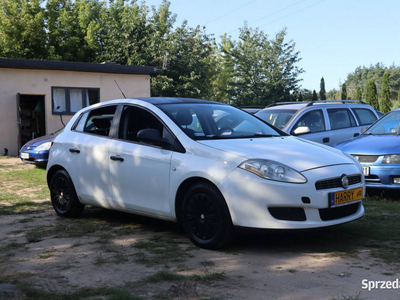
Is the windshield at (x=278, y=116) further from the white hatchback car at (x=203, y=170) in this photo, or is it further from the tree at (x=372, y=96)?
the tree at (x=372, y=96)

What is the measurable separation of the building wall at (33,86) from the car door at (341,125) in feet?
39.9

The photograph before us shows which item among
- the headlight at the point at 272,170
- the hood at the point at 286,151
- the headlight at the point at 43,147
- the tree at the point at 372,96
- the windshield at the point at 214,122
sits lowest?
the headlight at the point at 43,147

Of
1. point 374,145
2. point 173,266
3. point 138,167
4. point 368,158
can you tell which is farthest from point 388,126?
point 173,266

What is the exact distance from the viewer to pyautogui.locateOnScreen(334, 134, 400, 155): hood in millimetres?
7984

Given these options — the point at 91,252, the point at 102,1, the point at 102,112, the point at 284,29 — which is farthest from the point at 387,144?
the point at 284,29

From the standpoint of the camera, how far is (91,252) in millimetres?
5148

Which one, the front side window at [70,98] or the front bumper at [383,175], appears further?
the front side window at [70,98]

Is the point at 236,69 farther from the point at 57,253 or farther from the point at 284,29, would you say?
the point at 57,253

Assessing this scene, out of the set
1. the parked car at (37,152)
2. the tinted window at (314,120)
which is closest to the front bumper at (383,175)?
the tinted window at (314,120)

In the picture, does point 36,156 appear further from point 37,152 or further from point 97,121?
point 97,121

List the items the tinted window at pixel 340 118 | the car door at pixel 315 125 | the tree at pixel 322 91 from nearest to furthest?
the car door at pixel 315 125, the tinted window at pixel 340 118, the tree at pixel 322 91

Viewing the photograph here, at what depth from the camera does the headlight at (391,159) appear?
780cm

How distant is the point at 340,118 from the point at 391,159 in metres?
3.64

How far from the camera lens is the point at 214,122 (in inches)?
232
